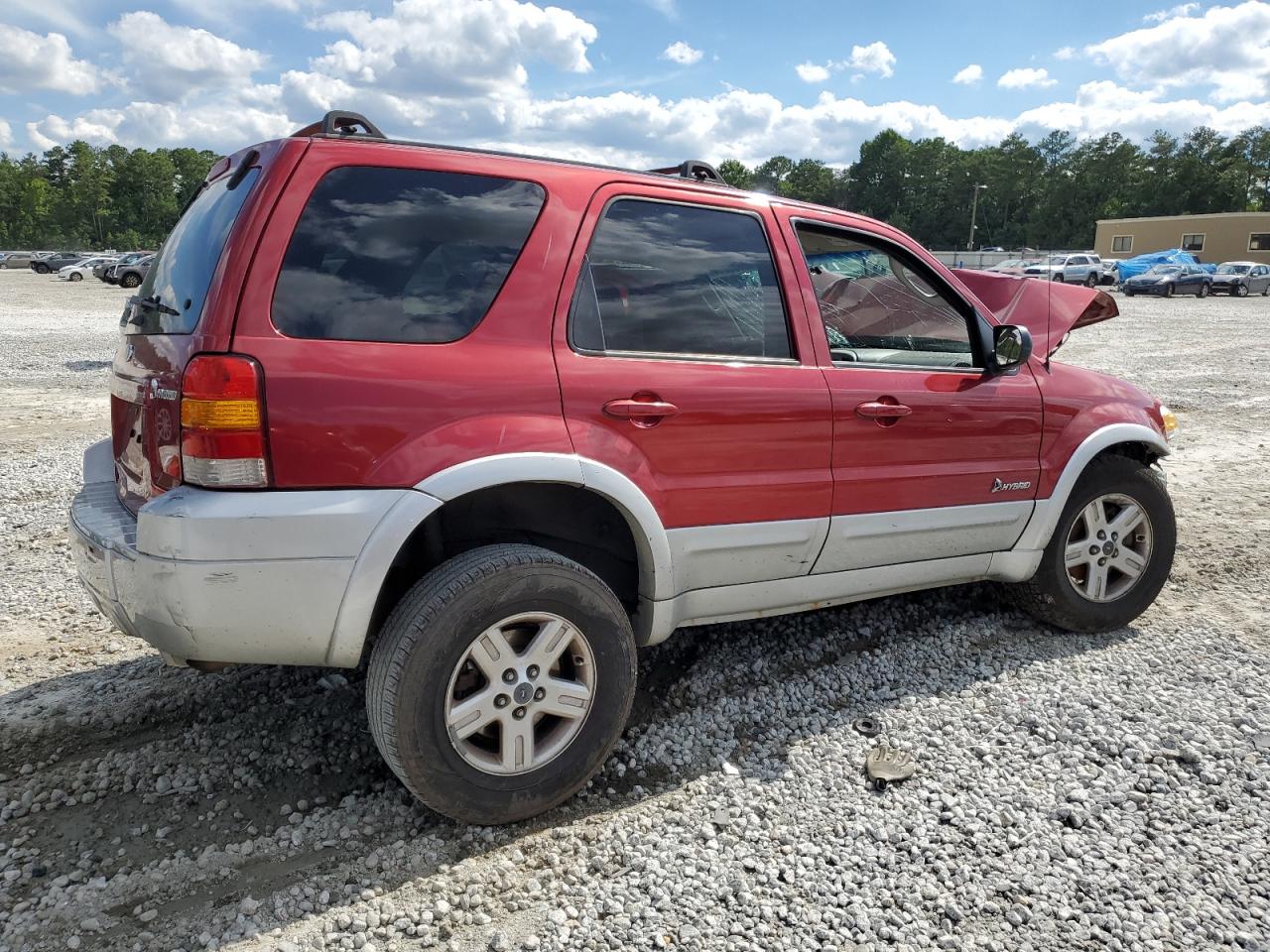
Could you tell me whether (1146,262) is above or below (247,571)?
above

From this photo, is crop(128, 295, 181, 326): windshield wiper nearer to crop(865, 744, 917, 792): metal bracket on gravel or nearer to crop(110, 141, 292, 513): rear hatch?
crop(110, 141, 292, 513): rear hatch

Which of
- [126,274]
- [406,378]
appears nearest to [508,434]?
[406,378]

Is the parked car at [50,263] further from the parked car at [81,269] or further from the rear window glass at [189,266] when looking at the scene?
the rear window glass at [189,266]

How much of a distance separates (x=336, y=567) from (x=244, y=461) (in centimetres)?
37

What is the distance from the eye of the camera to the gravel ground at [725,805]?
2311 mm

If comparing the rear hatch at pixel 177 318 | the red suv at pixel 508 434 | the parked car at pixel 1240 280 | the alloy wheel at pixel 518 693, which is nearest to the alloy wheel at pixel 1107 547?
the red suv at pixel 508 434

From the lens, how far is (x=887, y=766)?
3.04m

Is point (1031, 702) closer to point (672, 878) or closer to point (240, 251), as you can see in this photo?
point (672, 878)

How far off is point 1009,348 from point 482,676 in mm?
2529

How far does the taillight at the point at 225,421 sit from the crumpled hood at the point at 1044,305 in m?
3.43

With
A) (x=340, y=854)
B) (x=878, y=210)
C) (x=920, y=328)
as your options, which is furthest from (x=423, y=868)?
(x=878, y=210)

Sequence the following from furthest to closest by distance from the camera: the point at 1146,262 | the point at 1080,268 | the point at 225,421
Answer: the point at 1146,262 → the point at 1080,268 → the point at 225,421

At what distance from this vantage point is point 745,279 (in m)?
3.19

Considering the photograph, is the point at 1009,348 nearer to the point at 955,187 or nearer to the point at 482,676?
the point at 482,676
